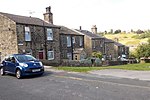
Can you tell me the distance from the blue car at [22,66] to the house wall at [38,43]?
515 inches

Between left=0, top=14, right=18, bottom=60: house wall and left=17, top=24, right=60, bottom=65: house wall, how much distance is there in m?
0.63

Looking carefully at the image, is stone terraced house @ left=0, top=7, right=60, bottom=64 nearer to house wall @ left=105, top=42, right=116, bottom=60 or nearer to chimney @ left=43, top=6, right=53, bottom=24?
chimney @ left=43, top=6, right=53, bottom=24

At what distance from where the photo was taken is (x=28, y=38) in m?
33.4

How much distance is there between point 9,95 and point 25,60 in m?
6.43

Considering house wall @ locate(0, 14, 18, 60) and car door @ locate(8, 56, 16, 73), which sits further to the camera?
house wall @ locate(0, 14, 18, 60)

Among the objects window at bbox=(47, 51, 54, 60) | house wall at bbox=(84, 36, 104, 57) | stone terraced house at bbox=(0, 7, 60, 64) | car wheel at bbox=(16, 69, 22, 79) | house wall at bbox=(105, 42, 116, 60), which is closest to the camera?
car wheel at bbox=(16, 69, 22, 79)

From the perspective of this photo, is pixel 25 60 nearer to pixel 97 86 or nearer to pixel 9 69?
pixel 9 69

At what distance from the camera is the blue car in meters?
16.2

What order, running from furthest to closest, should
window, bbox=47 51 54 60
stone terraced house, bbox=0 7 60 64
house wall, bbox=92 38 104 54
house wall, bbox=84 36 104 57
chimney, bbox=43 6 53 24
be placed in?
house wall, bbox=92 38 104 54 < house wall, bbox=84 36 104 57 < chimney, bbox=43 6 53 24 < window, bbox=47 51 54 60 < stone terraced house, bbox=0 7 60 64

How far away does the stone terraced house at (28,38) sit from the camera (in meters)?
31.7

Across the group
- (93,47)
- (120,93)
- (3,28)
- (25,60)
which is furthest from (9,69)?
(93,47)

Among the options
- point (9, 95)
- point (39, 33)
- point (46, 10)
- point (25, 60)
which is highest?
point (46, 10)

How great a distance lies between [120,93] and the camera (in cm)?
1041

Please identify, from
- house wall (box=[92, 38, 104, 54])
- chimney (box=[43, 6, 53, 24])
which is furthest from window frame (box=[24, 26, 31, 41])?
house wall (box=[92, 38, 104, 54])
